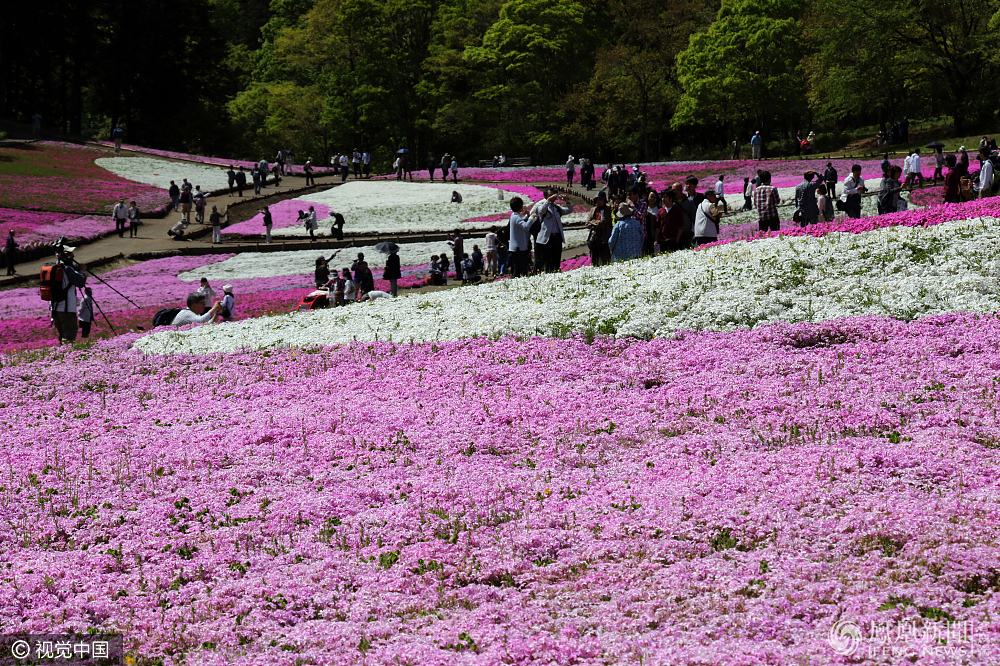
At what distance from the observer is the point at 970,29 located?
60.3 m

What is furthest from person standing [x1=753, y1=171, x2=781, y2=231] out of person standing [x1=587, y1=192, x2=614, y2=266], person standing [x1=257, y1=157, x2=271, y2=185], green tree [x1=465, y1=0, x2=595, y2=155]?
green tree [x1=465, y1=0, x2=595, y2=155]

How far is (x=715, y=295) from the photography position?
1612cm

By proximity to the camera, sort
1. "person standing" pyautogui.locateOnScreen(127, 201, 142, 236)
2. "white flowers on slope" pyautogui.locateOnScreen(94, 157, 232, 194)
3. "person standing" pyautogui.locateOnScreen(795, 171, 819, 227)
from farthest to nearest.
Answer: "white flowers on slope" pyautogui.locateOnScreen(94, 157, 232, 194) → "person standing" pyautogui.locateOnScreen(127, 201, 142, 236) → "person standing" pyautogui.locateOnScreen(795, 171, 819, 227)

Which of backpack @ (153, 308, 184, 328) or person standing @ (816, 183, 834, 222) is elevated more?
person standing @ (816, 183, 834, 222)

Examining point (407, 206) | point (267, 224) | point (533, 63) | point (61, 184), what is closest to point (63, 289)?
point (267, 224)

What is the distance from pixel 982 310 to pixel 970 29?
55267 mm

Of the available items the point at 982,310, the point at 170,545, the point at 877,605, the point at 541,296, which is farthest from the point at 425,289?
the point at 877,605

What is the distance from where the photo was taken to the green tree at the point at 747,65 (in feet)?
Answer: 217

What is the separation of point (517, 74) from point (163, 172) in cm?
3337

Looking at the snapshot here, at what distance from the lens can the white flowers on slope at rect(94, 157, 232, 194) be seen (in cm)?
6412

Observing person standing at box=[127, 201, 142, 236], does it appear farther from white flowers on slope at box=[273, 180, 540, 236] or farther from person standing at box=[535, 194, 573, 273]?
person standing at box=[535, 194, 573, 273]

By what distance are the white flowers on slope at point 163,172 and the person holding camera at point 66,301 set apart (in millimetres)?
42077

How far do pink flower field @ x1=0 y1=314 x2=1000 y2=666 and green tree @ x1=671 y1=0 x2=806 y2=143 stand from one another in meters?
56.5

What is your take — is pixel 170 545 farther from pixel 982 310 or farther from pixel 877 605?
pixel 982 310
